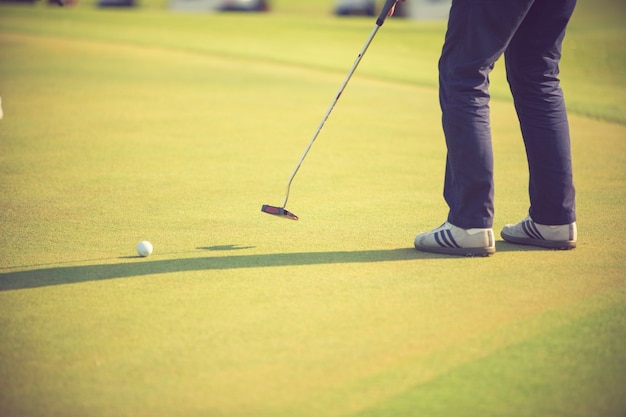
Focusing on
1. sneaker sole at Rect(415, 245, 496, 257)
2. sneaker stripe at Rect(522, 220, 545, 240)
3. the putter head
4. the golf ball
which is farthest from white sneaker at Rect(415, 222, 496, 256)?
the golf ball

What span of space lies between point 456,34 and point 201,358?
2031mm

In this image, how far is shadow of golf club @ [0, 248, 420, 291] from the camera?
12.1 feet

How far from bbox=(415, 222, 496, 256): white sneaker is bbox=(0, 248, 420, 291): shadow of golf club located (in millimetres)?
92

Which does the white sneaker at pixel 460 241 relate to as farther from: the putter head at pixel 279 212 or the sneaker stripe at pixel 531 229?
the putter head at pixel 279 212

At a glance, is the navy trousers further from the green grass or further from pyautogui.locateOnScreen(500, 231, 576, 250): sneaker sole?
the green grass

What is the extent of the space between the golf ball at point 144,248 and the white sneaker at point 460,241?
1288 millimetres

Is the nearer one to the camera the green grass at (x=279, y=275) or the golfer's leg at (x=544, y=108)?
the green grass at (x=279, y=275)

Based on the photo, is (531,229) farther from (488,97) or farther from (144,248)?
(144,248)

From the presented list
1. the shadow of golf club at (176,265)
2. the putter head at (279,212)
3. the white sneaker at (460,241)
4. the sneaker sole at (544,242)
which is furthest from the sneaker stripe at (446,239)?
the putter head at (279,212)

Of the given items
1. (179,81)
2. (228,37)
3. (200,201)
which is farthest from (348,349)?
(228,37)

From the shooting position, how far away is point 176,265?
153 inches

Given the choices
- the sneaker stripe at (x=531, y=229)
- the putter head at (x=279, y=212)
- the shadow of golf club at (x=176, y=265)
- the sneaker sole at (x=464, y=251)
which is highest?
the sneaker stripe at (x=531, y=229)

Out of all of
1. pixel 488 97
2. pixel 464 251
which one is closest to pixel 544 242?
pixel 464 251

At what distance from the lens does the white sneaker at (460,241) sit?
159 inches
